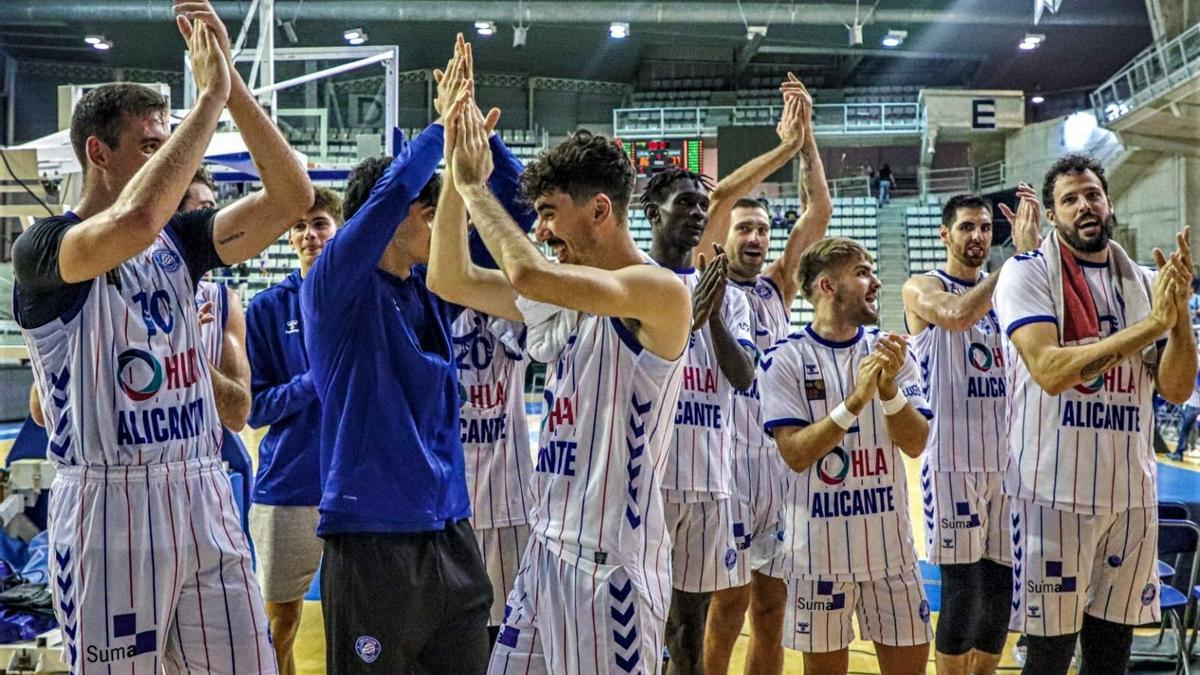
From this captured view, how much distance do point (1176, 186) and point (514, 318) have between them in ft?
80.0

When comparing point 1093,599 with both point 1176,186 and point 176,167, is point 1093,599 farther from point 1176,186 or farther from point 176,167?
point 1176,186

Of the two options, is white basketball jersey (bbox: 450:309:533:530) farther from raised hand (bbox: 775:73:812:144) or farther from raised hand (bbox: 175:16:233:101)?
raised hand (bbox: 775:73:812:144)

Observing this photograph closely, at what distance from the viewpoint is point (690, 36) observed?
27375 mm

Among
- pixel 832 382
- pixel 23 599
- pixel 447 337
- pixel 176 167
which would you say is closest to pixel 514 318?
pixel 447 337

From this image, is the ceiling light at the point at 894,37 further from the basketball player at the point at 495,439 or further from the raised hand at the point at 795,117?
the basketball player at the point at 495,439

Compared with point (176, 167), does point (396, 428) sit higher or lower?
lower

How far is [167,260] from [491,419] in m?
1.43

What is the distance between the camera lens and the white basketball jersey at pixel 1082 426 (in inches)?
141

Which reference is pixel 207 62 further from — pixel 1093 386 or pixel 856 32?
pixel 856 32

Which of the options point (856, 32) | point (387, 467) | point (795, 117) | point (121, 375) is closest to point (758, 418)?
point (795, 117)

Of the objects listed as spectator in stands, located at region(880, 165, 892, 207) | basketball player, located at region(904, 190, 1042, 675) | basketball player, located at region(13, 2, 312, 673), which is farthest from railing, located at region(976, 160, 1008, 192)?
basketball player, located at region(13, 2, 312, 673)

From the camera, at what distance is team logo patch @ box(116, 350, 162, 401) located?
2512 millimetres

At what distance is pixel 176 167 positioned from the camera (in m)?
2.34

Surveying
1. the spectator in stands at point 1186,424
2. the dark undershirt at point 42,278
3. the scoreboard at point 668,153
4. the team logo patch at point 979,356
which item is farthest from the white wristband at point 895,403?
the scoreboard at point 668,153
